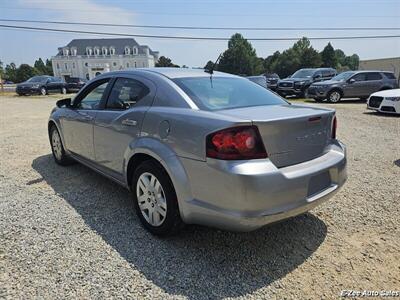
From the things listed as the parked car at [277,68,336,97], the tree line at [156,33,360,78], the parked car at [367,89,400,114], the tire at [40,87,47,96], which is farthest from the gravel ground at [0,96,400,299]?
the tree line at [156,33,360,78]

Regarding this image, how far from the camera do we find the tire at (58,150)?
5202mm

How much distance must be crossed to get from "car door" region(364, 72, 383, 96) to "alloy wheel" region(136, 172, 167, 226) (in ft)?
53.9

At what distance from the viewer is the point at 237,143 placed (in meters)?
2.43

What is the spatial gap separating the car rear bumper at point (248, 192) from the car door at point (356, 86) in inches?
600

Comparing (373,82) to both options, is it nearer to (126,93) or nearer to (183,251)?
(126,93)

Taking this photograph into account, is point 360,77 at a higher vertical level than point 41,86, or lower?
higher

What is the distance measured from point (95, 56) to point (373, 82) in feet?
250

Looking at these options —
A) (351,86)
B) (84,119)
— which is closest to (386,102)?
(351,86)

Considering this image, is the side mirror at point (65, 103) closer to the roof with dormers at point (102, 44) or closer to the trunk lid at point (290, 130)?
the trunk lid at point (290, 130)

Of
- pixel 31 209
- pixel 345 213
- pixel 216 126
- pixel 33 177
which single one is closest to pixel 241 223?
pixel 216 126

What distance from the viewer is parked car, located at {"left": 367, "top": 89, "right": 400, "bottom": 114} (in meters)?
10.6

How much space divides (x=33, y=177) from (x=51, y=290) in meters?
2.92

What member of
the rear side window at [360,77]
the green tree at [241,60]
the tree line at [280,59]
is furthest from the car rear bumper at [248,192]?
the green tree at [241,60]

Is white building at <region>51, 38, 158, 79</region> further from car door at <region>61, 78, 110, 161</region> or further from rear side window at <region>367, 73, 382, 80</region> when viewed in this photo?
car door at <region>61, 78, 110, 161</region>
